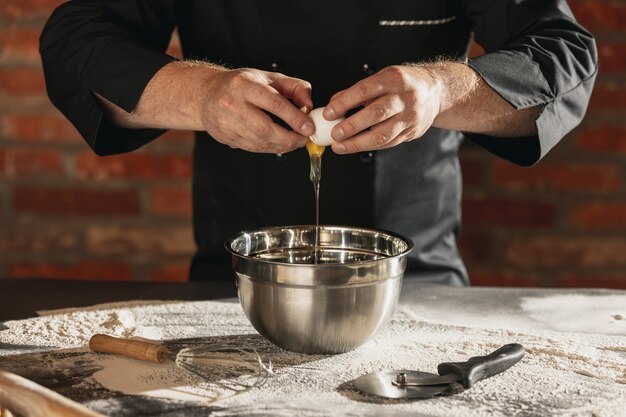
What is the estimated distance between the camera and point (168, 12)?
4.57 ft

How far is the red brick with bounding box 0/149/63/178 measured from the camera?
6.17 feet

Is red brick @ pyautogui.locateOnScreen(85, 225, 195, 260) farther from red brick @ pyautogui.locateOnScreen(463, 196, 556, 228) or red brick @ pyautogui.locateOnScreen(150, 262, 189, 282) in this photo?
red brick @ pyautogui.locateOnScreen(463, 196, 556, 228)

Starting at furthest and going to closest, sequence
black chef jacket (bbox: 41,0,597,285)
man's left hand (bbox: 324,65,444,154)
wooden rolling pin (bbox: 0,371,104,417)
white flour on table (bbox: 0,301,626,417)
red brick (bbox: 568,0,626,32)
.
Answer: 1. red brick (bbox: 568,0,626,32)
2. black chef jacket (bbox: 41,0,597,285)
3. man's left hand (bbox: 324,65,444,154)
4. white flour on table (bbox: 0,301,626,417)
5. wooden rolling pin (bbox: 0,371,104,417)

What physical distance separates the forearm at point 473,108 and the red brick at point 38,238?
1.03 metres

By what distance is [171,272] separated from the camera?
1919 mm

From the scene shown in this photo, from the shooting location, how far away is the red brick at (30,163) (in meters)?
1.88

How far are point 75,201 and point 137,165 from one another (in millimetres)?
161

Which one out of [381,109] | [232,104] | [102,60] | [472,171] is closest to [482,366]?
[381,109]

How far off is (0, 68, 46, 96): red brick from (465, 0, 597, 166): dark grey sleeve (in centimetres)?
93

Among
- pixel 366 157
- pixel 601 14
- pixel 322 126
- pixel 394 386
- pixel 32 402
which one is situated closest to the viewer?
pixel 32 402

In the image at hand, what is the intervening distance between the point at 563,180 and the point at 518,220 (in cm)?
12

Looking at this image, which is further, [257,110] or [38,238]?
[38,238]

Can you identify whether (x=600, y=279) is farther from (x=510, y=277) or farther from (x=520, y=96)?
(x=520, y=96)

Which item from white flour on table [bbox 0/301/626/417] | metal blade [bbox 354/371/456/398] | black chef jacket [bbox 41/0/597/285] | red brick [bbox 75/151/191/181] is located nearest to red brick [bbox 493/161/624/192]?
black chef jacket [bbox 41/0/597/285]
